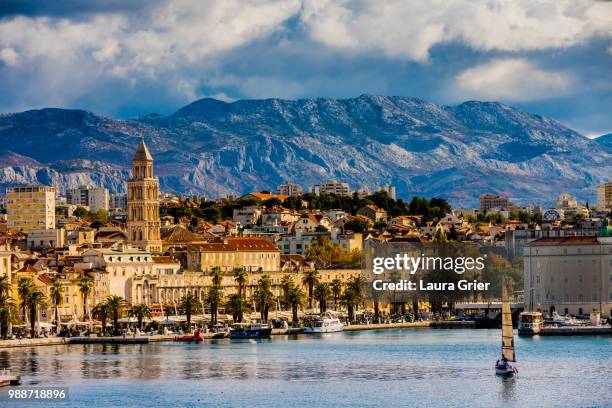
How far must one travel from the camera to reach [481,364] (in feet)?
281

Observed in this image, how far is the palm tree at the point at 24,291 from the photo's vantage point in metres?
104

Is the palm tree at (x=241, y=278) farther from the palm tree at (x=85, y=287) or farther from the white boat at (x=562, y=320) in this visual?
the white boat at (x=562, y=320)

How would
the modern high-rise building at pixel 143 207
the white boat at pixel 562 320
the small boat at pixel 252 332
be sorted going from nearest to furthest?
the small boat at pixel 252 332 → the white boat at pixel 562 320 → the modern high-rise building at pixel 143 207

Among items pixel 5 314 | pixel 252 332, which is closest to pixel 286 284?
pixel 252 332

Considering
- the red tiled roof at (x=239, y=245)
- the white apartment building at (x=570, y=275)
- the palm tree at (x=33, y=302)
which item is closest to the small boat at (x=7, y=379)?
the palm tree at (x=33, y=302)

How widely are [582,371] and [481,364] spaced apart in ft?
22.8

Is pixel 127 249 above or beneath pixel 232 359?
above

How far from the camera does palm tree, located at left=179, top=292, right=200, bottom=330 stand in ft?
377

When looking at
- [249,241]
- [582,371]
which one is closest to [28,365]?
[582,371]

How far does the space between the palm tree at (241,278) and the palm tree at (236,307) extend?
4.05 meters

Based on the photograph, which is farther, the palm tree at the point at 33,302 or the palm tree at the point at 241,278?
the palm tree at the point at 241,278

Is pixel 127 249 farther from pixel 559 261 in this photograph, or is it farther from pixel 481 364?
pixel 481 364

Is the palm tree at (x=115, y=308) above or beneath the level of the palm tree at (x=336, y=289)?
beneath

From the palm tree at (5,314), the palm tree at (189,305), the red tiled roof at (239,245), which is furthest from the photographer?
the red tiled roof at (239,245)
